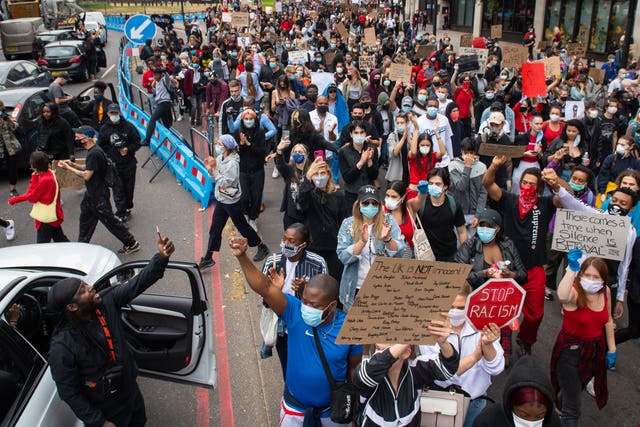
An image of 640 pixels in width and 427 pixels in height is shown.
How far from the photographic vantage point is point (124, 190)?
31.3 ft

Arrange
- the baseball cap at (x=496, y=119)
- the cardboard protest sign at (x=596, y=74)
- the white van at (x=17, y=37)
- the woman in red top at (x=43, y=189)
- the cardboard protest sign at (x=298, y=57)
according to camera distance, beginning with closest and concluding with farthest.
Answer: the woman in red top at (x=43, y=189) → the baseball cap at (x=496, y=119) → the cardboard protest sign at (x=596, y=74) → the cardboard protest sign at (x=298, y=57) → the white van at (x=17, y=37)

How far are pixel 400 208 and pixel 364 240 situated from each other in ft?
2.88

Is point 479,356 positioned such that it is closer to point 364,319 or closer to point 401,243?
point 364,319

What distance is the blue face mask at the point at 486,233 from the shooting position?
17.0ft

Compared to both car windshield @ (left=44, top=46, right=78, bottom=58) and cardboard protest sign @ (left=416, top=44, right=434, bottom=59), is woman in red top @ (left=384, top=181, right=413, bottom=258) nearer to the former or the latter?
cardboard protest sign @ (left=416, top=44, right=434, bottom=59)

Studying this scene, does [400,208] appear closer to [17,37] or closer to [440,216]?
[440,216]

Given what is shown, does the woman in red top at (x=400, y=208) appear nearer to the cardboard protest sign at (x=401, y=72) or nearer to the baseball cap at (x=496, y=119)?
the baseball cap at (x=496, y=119)

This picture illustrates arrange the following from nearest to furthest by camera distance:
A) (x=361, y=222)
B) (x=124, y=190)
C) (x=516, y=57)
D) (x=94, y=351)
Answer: (x=94, y=351) < (x=361, y=222) < (x=124, y=190) < (x=516, y=57)

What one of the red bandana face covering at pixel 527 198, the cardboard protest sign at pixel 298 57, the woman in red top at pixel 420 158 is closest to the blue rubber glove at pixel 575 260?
the red bandana face covering at pixel 527 198

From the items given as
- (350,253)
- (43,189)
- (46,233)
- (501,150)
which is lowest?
(46,233)

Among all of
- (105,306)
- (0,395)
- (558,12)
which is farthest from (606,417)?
(558,12)

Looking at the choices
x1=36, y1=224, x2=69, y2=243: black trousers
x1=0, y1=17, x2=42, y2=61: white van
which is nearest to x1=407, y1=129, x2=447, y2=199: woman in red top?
x1=36, y1=224, x2=69, y2=243: black trousers

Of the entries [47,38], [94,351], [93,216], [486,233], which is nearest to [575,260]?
[486,233]

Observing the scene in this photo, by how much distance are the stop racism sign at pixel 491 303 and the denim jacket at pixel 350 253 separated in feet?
4.61
